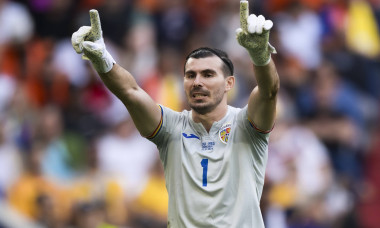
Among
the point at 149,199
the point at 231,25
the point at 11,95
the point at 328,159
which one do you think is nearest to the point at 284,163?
the point at 328,159

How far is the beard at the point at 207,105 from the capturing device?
18.6ft

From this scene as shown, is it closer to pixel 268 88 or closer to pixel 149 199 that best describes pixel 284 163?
pixel 149 199

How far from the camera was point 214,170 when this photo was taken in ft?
18.3

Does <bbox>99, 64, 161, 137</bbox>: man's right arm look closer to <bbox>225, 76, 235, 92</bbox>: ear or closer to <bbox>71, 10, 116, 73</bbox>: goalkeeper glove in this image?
<bbox>71, 10, 116, 73</bbox>: goalkeeper glove

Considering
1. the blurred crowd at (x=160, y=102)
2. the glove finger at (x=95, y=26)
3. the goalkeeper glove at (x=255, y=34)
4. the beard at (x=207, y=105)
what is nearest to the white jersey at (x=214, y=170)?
the beard at (x=207, y=105)

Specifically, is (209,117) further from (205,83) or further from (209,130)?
(205,83)

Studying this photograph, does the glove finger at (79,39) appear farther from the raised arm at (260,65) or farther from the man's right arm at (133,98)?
the raised arm at (260,65)

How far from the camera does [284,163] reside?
31.3 ft

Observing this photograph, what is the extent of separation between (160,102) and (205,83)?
5.06 metres

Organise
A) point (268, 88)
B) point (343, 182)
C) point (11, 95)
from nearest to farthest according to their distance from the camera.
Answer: point (268, 88), point (343, 182), point (11, 95)

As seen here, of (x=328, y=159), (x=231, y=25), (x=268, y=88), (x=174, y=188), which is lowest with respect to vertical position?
(x=174, y=188)

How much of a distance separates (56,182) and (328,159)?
3.46m

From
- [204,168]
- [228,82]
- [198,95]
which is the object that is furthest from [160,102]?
[204,168]

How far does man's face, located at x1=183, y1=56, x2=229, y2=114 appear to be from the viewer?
18.6ft
